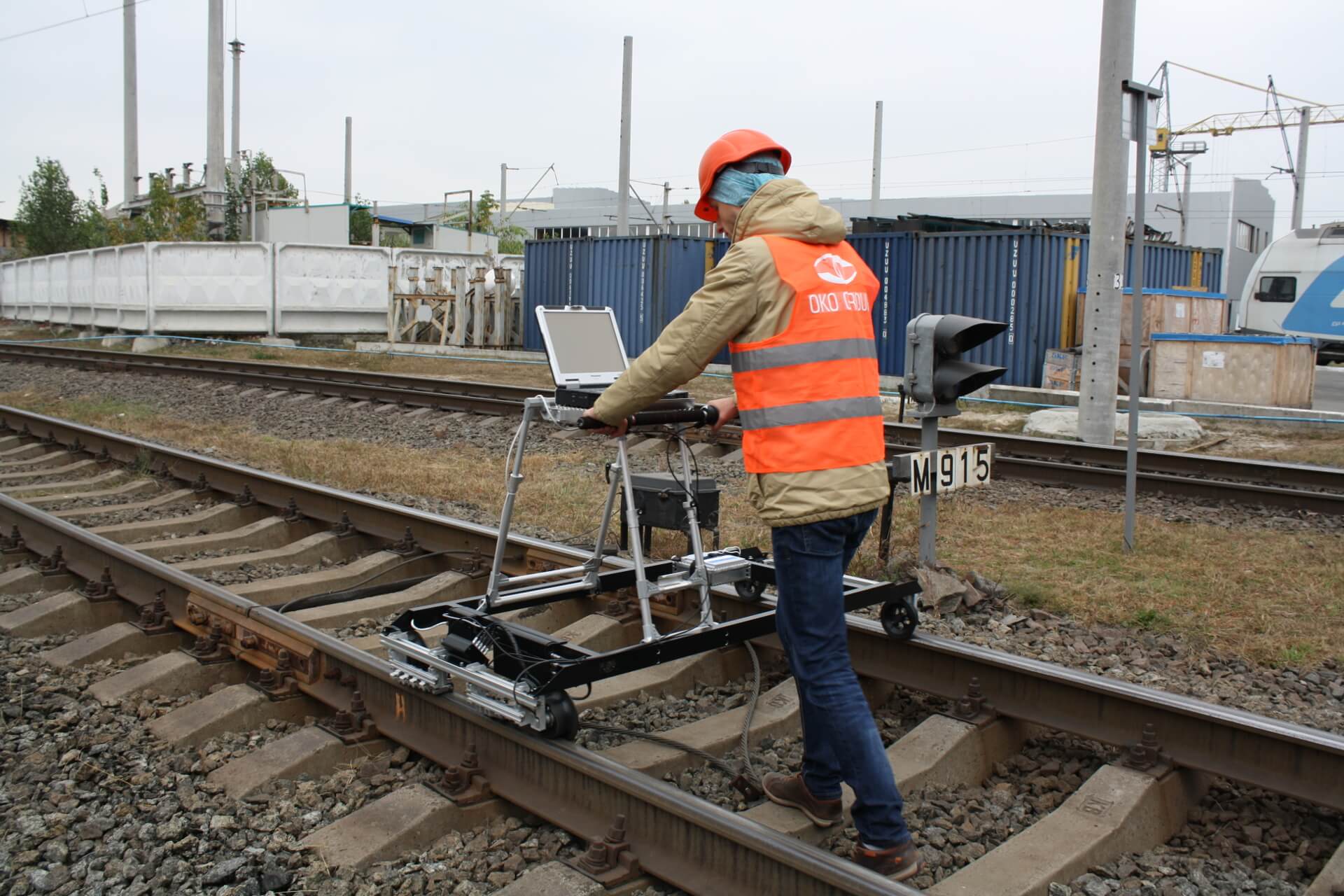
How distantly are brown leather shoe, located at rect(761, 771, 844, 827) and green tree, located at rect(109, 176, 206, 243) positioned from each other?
42034 mm

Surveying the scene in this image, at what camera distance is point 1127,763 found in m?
3.71

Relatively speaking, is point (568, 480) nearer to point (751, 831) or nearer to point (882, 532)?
point (882, 532)

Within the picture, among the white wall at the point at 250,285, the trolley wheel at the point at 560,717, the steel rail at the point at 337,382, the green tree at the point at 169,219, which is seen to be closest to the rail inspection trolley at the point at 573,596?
the trolley wheel at the point at 560,717

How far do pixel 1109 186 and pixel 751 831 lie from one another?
33.4 ft

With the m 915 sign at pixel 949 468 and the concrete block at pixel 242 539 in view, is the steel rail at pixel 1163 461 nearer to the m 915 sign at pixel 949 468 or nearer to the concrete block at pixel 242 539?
the m 915 sign at pixel 949 468

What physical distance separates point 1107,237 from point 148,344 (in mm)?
22498

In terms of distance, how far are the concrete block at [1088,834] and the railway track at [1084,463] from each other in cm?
589

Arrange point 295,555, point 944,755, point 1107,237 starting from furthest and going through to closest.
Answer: point 1107,237 < point 295,555 < point 944,755

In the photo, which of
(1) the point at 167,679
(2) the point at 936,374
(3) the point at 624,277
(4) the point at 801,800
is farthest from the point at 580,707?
(3) the point at 624,277

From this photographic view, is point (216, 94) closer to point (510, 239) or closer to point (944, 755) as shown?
point (944, 755)

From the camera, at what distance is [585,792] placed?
3559 mm

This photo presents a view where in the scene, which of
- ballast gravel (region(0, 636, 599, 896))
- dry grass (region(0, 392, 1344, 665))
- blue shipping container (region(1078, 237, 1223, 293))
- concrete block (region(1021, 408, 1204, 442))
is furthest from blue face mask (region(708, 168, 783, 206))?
blue shipping container (region(1078, 237, 1223, 293))

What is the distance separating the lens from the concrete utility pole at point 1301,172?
41312 mm

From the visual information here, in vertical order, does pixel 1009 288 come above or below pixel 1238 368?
above
